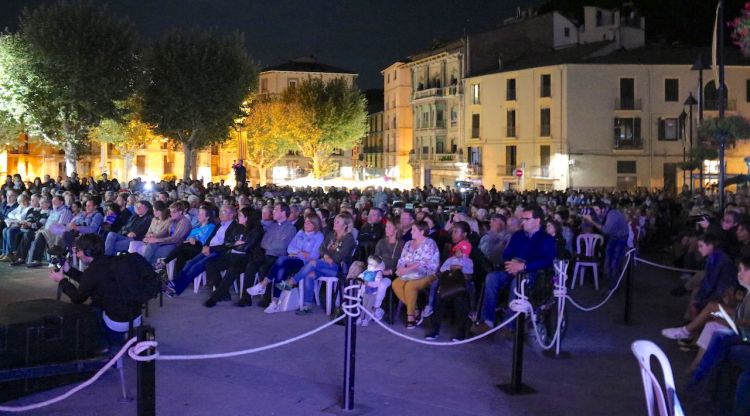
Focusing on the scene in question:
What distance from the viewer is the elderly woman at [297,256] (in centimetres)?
1076

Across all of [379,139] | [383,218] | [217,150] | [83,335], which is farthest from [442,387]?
[379,139]

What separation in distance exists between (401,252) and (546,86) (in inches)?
1544

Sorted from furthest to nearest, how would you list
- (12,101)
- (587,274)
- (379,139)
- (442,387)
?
1. (379,139)
2. (12,101)
3. (587,274)
4. (442,387)

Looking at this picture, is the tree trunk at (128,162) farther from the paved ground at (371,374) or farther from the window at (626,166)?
the paved ground at (371,374)

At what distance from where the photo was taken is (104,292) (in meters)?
7.04

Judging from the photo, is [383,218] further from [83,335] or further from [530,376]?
[83,335]

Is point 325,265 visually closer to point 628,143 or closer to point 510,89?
point 628,143

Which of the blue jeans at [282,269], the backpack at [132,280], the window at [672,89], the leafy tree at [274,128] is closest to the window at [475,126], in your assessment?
the leafy tree at [274,128]

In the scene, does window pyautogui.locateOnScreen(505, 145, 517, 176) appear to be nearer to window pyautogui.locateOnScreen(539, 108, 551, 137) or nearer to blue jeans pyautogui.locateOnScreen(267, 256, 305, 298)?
window pyautogui.locateOnScreen(539, 108, 551, 137)

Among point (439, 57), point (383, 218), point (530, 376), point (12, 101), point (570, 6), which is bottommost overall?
point (530, 376)

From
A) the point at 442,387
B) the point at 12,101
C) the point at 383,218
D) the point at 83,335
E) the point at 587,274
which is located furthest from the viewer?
the point at 12,101

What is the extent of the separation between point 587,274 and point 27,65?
899 inches

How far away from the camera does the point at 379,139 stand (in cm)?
7944

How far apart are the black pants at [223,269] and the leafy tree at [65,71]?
19.7 metres
